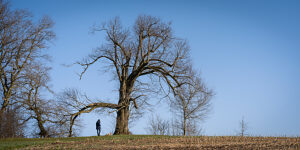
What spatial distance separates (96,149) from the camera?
545 inches

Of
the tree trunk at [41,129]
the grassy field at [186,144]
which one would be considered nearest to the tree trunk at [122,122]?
the grassy field at [186,144]

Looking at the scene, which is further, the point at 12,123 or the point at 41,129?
the point at 41,129

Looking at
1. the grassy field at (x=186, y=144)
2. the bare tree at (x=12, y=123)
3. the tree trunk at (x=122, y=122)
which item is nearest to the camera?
the grassy field at (x=186, y=144)

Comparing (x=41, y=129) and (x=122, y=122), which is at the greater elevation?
(x=122, y=122)

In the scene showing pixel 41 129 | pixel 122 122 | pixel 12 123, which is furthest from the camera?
pixel 41 129

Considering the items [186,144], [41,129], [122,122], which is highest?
[122,122]

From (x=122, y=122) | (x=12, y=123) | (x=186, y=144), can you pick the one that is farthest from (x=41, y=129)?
(x=186, y=144)

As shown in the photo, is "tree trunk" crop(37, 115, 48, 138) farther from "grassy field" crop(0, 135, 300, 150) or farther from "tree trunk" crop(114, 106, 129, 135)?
"grassy field" crop(0, 135, 300, 150)

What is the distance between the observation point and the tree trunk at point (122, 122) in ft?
79.1

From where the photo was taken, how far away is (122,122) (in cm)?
2433

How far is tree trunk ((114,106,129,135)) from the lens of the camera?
2412 cm

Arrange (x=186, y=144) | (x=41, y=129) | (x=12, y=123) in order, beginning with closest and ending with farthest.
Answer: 1. (x=186, y=144)
2. (x=12, y=123)
3. (x=41, y=129)

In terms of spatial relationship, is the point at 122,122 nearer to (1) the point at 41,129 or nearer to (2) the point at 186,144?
(1) the point at 41,129

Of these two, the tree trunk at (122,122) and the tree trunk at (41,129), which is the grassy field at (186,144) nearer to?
the tree trunk at (122,122)
